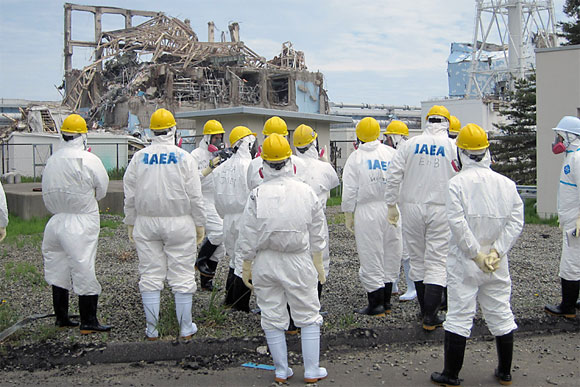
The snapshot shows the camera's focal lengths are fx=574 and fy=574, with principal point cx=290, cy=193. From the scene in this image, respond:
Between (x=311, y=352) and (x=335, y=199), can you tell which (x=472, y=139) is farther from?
(x=335, y=199)

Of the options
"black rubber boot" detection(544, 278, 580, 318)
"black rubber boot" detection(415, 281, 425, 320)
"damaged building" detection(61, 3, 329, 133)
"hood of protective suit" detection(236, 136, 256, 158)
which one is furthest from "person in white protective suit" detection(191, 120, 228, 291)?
"damaged building" detection(61, 3, 329, 133)

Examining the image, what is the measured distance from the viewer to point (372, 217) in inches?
244

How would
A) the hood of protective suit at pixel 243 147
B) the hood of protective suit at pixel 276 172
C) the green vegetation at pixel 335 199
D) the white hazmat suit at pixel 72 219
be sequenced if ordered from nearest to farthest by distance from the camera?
the hood of protective suit at pixel 276 172, the white hazmat suit at pixel 72 219, the hood of protective suit at pixel 243 147, the green vegetation at pixel 335 199

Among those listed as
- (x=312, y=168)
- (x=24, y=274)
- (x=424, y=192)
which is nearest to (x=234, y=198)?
(x=312, y=168)

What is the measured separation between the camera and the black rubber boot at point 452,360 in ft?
14.4

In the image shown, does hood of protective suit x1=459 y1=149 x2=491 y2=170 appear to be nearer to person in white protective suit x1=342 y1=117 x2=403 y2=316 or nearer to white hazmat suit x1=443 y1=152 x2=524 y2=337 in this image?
white hazmat suit x1=443 y1=152 x2=524 y2=337

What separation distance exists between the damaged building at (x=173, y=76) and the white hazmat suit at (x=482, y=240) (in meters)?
29.4

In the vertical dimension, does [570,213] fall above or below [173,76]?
below

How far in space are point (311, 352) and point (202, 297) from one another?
2.67 metres

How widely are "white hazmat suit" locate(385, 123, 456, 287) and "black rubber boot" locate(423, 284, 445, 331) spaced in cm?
12

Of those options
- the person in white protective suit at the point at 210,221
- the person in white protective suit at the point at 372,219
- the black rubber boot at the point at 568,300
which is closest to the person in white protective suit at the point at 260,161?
the person in white protective suit at the point at 372,219

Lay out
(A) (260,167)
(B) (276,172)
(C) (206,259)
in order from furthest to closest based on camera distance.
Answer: (C) (206,259), (A) (260,167), (B) (276,172)

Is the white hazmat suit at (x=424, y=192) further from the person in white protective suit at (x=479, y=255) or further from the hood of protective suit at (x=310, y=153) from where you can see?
the person in white protective suit at (x=479, y=255)

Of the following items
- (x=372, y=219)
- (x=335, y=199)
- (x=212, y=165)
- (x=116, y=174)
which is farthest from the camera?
(x=116, y=174)
